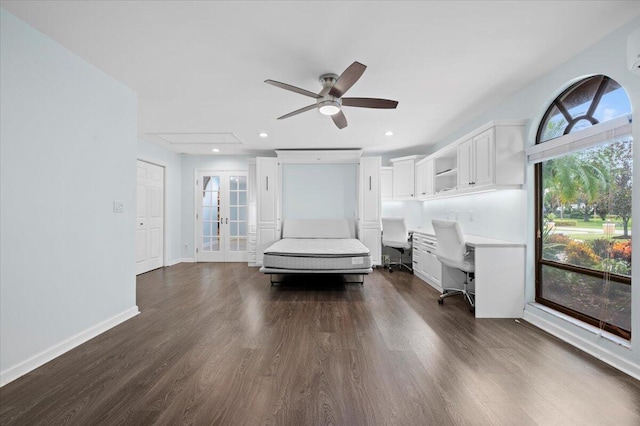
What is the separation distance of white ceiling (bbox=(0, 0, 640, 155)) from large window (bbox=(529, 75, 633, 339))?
52 centimetres

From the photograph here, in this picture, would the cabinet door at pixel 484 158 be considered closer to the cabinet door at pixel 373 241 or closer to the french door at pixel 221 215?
the cabinet door at pixel 373 241

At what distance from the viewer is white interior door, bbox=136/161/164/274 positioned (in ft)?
16.3

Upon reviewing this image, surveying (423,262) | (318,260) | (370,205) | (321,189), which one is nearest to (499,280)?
(423,262)

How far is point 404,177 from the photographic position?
18.2 ft

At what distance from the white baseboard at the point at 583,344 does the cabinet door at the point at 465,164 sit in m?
1.60

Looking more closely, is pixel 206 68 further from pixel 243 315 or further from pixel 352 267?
pixel 352 267

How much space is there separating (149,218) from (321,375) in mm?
4827

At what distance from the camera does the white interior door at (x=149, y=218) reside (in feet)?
16.3

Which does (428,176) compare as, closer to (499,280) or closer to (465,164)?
(465,164)

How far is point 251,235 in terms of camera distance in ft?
19.0

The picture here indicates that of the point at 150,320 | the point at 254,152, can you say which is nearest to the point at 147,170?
the point at 254,152

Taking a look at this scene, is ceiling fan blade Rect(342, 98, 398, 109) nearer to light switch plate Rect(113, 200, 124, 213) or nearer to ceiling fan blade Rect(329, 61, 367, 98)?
ceiling fan blade Rect(329, 61, 367, 98)

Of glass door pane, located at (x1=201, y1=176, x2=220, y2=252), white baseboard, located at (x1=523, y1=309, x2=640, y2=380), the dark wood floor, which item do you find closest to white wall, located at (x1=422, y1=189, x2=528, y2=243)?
white baseboard, located at (x1=523, y1=309, x2=640, y2=380)

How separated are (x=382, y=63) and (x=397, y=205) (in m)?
3.95
